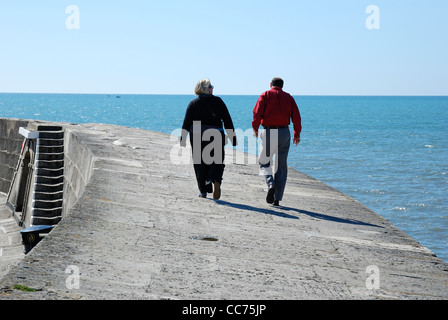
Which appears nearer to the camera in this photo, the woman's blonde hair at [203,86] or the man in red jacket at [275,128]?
the man in red jacket at [275,128]

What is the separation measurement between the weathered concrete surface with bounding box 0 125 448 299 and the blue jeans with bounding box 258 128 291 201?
0.33m

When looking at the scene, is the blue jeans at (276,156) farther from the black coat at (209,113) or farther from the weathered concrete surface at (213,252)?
the black coat at (209,113)

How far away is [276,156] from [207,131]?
919mm

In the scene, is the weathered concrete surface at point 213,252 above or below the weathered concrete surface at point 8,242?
above

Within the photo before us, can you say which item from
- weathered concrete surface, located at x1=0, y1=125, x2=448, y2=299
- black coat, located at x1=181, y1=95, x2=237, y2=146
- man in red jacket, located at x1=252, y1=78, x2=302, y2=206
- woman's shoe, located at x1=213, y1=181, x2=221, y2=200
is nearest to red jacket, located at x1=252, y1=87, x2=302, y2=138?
man in red jacket, located at x1=252, y1=78, x2=302, y2=206

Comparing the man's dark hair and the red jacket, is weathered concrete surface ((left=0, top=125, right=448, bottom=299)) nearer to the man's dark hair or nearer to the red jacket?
the red jacket

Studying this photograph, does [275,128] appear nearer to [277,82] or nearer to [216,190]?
[277,82]

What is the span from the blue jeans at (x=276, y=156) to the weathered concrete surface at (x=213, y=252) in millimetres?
330

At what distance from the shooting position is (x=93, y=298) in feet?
10.3

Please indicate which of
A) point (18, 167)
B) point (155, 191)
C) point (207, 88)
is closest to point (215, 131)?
point (207, 88)

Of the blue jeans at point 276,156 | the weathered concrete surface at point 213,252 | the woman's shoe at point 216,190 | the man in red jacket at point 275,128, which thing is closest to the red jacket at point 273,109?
the man in red jacket at point 275,128

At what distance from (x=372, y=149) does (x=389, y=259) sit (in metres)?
43.0

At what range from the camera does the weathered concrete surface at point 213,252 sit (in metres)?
3.45
